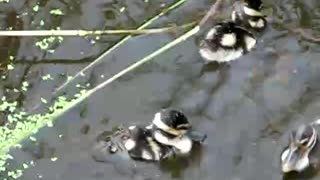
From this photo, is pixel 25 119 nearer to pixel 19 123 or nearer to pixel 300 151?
pixel 19 123

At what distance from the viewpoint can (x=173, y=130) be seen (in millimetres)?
4031

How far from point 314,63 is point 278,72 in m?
0.16

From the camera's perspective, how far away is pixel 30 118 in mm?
4332

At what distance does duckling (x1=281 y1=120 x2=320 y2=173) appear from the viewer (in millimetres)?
3973

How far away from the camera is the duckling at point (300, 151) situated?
156 inches

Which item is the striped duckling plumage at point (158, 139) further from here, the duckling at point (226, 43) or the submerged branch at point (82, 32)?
the submerged branch at point (82, 32)

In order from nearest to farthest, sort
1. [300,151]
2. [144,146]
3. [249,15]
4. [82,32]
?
1. [300,151]
2. [144,146]
3. [249,15]
4. [82,32]

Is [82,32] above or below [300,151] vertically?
above

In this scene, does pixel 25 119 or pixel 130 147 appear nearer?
pixel 130 147

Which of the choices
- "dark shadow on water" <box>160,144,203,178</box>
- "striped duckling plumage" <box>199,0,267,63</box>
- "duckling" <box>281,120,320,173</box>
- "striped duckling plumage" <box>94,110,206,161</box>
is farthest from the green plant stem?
"duckling" <box>281,120,320,173</box>

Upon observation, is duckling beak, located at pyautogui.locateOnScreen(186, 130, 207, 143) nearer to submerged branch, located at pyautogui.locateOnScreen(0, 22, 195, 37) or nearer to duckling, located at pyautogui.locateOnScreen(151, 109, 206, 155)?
duckling, located at pyautogui.locateOnScreen(151, 109, 206, 155)

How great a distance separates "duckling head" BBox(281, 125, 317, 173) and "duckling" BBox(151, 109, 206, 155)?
39 centimetres

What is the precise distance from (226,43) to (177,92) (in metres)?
0.29

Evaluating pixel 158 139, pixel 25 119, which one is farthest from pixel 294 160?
pixel 25 119
